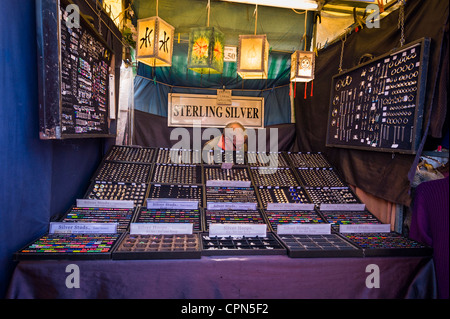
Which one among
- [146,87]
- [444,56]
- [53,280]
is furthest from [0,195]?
[146,87]

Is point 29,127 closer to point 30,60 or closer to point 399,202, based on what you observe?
point 30,60

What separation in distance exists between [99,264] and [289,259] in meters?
1.28

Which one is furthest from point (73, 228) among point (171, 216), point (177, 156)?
point (177, 156)

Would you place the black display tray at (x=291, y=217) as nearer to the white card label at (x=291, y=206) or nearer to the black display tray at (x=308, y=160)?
the white card label at (x=291, y=206)

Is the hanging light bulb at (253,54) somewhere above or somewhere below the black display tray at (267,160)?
above

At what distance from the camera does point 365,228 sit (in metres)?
2.32

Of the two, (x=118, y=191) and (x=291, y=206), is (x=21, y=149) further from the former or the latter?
(x=291, y=206)

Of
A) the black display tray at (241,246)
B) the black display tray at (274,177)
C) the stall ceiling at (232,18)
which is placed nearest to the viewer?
the black display tray at (241,246)

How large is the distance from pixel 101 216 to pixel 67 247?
530mm

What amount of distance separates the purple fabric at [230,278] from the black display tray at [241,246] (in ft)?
0.14

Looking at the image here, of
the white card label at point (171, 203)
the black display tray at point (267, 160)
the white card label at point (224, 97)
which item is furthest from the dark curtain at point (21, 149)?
the white card label at point (224, 97)

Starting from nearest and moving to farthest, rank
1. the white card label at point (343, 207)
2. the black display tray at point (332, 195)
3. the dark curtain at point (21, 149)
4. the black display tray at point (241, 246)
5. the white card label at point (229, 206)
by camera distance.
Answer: the dark curtain at point (21, 149) < the black display tray at point (241, 246) < the white card label at point (229, 206) < the white card label at point (343, 207) < the black display tray at point (332, 195)

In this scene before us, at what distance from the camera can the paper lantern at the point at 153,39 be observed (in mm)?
3051
